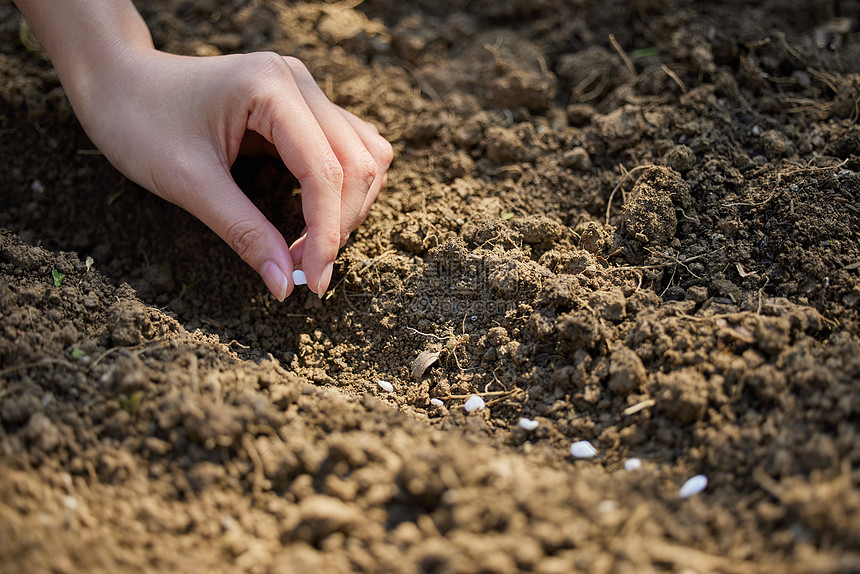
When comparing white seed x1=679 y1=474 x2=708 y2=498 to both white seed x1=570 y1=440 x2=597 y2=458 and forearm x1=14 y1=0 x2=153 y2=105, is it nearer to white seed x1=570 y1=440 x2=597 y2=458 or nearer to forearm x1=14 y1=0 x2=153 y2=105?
white seed x1=570 y1=440 x2=597 y2=458

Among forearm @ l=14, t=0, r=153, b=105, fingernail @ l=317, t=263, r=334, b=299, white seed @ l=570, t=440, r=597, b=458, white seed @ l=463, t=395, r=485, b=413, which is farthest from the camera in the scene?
forearm @ l=14, t=0, r=153, b=105

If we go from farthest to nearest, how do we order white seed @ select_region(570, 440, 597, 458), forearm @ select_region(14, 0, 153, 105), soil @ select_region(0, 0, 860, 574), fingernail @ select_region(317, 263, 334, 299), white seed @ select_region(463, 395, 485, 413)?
1. forearm @ select_region(14, 0, 153, 105)
2. fingernail @ select_region(317, 263, 334, 299)
3. white seed @ select_region(463, 395, 485, 413)
4. white seed @ select_region(570, 440, 597, 458)
5. soil @ select_region(0, 0, 860, 574)

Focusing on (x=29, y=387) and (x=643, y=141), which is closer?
(x=29, y=387)

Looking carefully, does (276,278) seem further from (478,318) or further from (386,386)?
(478,318)

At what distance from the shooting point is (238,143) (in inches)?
70.8

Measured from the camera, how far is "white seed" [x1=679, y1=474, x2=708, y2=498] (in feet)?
4.22

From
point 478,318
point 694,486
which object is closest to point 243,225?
point 478,318

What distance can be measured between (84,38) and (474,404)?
5.71ft

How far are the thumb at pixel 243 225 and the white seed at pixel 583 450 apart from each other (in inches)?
35.7

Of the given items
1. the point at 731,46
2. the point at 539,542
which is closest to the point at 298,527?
the point at 539,542

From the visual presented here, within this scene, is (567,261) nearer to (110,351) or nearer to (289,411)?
(289,411)

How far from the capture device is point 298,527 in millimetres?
1208

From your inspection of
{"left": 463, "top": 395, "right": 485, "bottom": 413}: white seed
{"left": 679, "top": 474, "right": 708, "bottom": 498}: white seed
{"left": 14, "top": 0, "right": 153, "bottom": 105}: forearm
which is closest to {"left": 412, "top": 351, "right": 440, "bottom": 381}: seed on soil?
{"left": 463, "top": 395, "right": 485, "bottom": 413}: white seed

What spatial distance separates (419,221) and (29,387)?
119 cm
